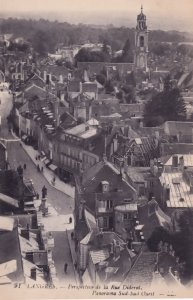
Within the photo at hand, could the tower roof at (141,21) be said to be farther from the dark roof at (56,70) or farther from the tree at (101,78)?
the dark roof at (56,70)

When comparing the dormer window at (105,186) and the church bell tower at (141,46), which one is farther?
the church bell tower at (141,46)

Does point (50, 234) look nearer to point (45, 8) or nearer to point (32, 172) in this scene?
point (32, 172)

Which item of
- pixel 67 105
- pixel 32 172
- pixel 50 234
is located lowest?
pixel 50 234

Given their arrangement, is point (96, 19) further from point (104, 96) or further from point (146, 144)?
point (146, 144)

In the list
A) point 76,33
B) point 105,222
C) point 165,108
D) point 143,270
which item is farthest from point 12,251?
point 76,33

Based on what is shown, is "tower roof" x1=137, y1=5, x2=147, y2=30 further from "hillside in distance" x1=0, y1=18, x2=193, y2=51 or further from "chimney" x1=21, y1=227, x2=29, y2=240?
"chimney" x1=21, y1=227, x2=29, y2=240

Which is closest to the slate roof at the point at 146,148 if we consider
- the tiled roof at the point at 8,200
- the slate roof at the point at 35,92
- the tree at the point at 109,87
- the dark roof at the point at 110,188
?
the dark roof at the point at 110,188

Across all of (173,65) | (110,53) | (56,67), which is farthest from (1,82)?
(173,65)

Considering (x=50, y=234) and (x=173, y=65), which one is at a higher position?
(x=173, y=65)
